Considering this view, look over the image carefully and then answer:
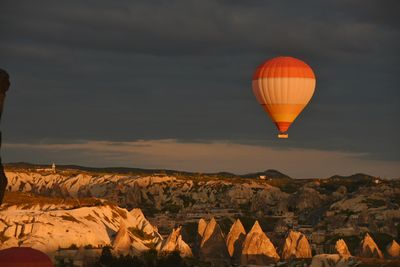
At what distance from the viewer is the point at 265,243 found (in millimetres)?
151125

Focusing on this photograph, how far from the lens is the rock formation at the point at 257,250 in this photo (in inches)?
5871

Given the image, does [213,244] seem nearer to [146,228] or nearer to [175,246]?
[146,228]

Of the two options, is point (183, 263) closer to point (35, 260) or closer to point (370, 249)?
point (370, 249)

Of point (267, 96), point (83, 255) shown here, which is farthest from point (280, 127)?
point (83, 255)

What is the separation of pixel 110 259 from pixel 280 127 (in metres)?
27.1

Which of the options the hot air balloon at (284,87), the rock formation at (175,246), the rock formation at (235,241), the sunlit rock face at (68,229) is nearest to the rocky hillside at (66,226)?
the sunlit rock face at (68,229)

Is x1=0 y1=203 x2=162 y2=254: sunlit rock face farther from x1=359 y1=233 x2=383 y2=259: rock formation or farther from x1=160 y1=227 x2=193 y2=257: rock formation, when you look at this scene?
x1=359 y1=233 x2=383 y2=259: rock formation

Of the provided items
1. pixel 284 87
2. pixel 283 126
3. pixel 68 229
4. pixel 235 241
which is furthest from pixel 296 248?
pixel 284 87

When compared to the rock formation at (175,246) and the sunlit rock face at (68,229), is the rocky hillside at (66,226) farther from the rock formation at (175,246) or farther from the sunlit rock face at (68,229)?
the rock formation at (175,246)

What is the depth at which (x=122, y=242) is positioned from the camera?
133000 millimetres

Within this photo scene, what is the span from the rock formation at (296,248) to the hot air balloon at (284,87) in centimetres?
3353

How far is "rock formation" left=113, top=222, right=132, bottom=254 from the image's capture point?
131 m

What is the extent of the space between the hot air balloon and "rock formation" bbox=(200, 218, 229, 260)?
44.0m

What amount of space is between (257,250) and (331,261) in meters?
23.9
